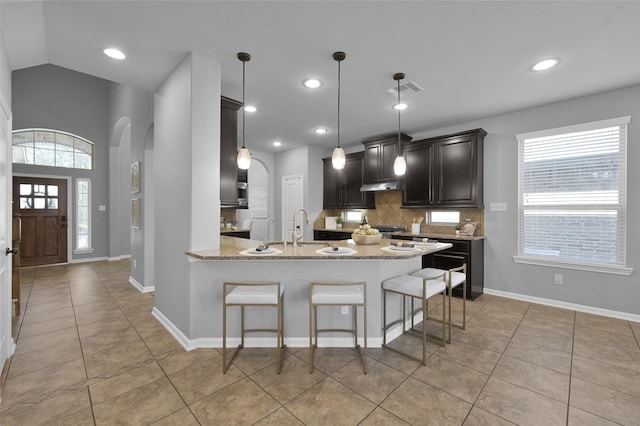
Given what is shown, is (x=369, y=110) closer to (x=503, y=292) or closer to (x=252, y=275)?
(x=252, y=275)

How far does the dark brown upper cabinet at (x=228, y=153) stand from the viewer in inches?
115

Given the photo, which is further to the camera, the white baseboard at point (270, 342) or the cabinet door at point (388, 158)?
the cabinet door at point (388, 158)

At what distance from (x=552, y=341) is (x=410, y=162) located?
300 cm

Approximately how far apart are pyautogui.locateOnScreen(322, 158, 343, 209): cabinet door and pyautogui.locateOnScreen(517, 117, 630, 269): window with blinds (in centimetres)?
318

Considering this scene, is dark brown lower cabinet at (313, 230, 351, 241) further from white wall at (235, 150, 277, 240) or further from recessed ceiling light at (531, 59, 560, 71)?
recessed ceiling light at (531, 59, 560, 71)

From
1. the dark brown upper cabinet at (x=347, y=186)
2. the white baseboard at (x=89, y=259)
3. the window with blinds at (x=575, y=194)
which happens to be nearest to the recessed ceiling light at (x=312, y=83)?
the dark brown upper cabinet at (x=347, y=186)

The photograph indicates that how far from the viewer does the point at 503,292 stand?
4078 mm

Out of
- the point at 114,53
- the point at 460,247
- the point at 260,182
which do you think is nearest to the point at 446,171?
the point at 460,247

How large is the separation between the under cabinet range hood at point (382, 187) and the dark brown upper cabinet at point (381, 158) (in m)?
0.07

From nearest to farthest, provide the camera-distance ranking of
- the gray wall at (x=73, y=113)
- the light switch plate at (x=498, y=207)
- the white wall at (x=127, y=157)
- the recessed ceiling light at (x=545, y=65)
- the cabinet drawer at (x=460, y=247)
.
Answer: the recessed ceiling light at (x=545, y=65) < the cabinet drawer at (x=460, y=247) < the light switch plate at (x=498, y=207) < the white wall at (x=127, y=157) < the gray wall at (x=73, y=113)

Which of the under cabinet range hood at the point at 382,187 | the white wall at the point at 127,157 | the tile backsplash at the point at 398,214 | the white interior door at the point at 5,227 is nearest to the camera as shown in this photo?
the white interior door at the point at 5,227

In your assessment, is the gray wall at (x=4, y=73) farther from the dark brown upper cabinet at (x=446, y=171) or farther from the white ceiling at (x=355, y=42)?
the dark brown upper cabinet at (x=446, y=171)

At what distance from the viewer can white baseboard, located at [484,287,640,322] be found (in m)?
3.22

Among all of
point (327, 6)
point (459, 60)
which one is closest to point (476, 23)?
point (459, 60)
